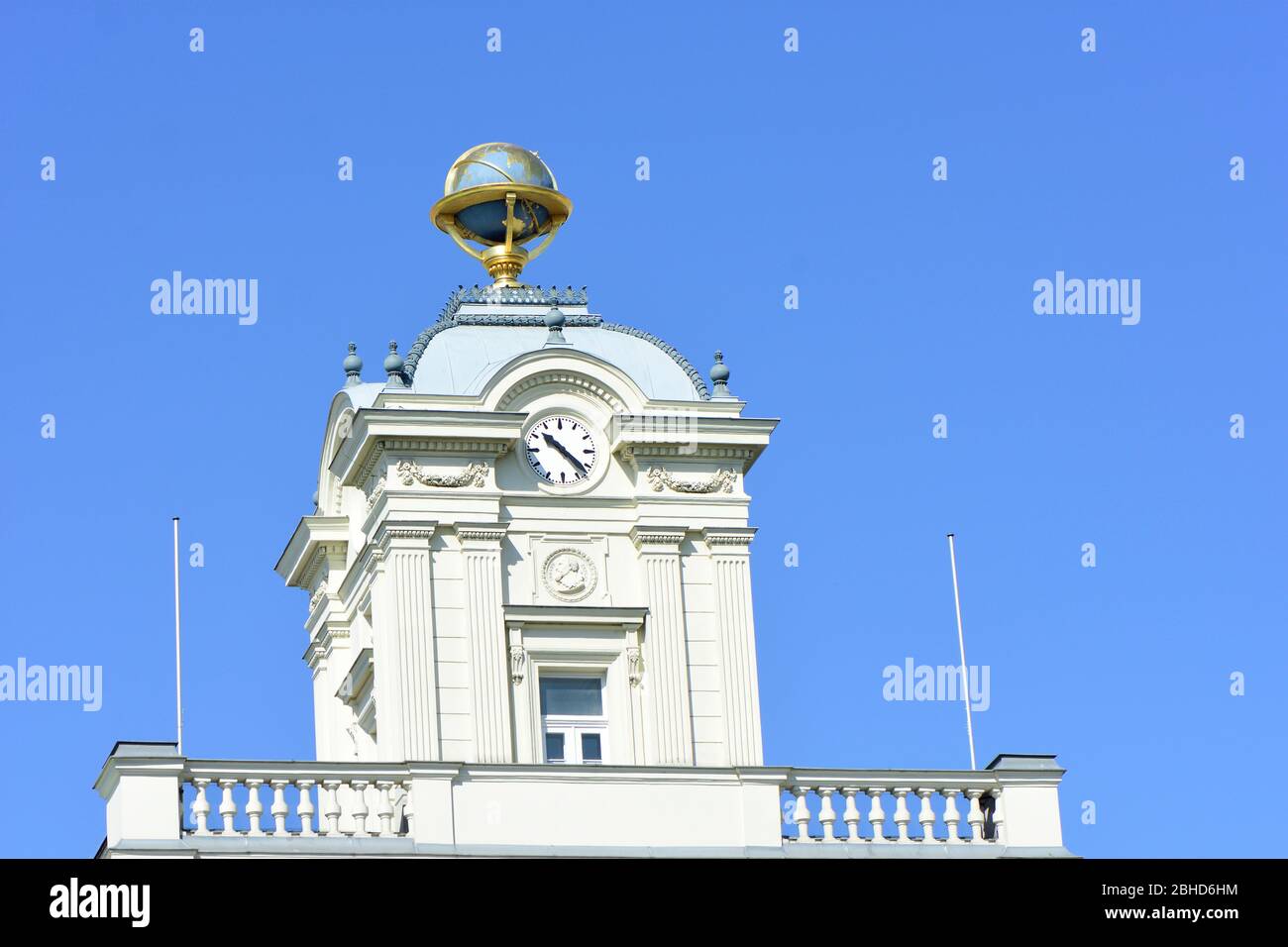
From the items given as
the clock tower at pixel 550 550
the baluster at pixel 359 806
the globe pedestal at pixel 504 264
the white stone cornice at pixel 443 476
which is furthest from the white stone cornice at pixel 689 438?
the baluster at pixel 359 806

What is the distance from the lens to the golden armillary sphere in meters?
60.5

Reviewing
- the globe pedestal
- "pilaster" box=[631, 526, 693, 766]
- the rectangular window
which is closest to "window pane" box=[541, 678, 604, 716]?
the rectangular window

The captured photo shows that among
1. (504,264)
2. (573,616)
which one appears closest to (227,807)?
(573,616)

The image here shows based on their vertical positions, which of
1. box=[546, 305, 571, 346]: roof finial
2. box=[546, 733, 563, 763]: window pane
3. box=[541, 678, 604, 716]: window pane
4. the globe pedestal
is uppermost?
the globe pedestal

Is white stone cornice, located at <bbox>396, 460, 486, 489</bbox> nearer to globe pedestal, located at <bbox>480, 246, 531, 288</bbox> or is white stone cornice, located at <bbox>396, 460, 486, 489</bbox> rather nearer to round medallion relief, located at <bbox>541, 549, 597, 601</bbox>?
round medallion relief, located at <bbox>541, 549, 597, 601</bbox>

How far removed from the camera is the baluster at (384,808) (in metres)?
51.7

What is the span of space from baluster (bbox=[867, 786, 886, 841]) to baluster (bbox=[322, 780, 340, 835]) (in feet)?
24.1

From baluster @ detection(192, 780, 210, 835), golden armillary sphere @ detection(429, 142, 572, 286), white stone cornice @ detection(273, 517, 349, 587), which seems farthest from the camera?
golden armillary sphere @ detection(429, 142, 572, 286)

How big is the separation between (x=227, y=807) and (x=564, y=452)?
8.49 m

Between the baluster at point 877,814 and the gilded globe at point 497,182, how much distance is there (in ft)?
40.3

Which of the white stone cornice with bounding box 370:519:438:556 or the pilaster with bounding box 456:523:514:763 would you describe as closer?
the pilaster with bounding box 456:523:514:763

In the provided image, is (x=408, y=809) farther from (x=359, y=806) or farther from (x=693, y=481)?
(x=693, y=481)

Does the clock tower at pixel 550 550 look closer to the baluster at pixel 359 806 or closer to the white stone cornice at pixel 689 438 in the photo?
the white stone cornice at pixel 689 438
